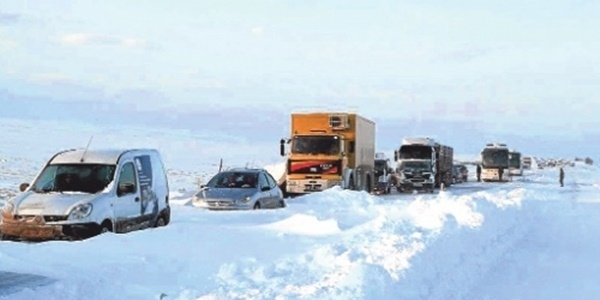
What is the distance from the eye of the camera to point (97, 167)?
1468 centimetres

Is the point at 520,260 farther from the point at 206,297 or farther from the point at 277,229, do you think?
the point at 206,297

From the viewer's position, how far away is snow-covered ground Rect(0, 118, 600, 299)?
9.28 metres

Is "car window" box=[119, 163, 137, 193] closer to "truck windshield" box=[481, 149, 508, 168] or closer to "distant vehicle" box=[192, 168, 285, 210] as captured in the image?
"distant vehicle" box=[192, 168, 285, 210]

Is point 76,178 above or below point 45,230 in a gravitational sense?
above

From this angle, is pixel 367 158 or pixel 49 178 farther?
pixel 367 158

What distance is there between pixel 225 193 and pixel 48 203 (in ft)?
29.9

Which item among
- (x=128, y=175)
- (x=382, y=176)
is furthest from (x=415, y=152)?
Answer: (x=128, y=175)

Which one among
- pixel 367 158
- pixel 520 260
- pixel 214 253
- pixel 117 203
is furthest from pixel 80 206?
pixel 367 158

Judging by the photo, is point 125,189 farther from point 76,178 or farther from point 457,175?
point 457,175

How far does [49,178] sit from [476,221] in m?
9.14

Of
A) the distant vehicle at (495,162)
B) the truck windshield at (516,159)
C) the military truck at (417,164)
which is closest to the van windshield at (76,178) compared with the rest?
the military truck at (417,164)

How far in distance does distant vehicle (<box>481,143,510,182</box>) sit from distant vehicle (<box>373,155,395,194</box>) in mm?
17211

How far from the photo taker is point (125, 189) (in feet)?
47.8

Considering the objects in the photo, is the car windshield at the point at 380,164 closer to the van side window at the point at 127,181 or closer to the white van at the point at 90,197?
the white van at the point at 90,197
